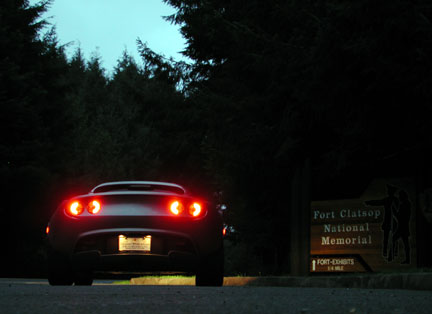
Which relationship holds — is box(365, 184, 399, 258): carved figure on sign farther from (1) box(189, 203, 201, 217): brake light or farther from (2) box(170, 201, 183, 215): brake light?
(2) box(170, 201, 183, 215): brake light

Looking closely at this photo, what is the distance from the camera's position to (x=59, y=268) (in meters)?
8.87

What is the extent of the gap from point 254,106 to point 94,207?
6.26 meters

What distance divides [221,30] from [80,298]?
485 inches

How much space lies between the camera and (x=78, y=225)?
8.59 metres

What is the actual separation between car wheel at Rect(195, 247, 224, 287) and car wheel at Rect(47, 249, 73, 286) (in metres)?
1.52

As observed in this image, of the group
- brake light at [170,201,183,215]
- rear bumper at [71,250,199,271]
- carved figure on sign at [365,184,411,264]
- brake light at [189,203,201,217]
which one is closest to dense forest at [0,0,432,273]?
carved figure on sign at [365,184,411,264]

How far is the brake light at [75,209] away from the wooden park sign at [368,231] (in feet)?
19.3

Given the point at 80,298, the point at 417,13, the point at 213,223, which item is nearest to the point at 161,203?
the point at 213,223

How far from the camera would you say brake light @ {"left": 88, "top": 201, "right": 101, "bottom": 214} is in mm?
8594

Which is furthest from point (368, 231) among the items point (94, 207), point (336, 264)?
point (94, 207)

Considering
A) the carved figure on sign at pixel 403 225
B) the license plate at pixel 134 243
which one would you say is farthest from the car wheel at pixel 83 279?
the carved figure on sign at pixel 403 225

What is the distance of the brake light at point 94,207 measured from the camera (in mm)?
8594

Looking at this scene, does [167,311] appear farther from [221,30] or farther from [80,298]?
[221,30]

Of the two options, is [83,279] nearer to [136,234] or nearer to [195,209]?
[136,234]
